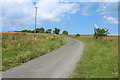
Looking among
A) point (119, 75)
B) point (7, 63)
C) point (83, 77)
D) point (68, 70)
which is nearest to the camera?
point (83, 77)

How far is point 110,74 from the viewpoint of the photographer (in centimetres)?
1154

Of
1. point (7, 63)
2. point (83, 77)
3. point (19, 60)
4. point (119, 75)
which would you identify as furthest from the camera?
point (19, 60)

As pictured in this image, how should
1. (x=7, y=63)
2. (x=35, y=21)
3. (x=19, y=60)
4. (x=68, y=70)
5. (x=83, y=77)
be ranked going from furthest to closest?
(x=35, y=21), (x=19, y=60), (x=7, y=63), (x=68, y=70), (x=83, y=77)

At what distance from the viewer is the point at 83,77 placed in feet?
34.6

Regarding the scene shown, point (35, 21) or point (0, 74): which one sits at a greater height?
point (35, 21)

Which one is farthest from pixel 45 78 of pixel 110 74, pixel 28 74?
pixel 110 74

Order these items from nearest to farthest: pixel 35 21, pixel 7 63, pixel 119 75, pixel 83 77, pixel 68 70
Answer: pixel 83 77 → pixel 119 75 → pixel 68 70 → pixel 7 63 → pixel 35 21

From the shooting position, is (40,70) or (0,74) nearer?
(0,74)

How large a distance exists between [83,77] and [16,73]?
401 cm

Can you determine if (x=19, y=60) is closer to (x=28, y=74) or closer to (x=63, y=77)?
(x=28, y=74)

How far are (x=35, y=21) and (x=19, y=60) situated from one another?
27.1 m

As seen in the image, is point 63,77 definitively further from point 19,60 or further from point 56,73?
point 19,60

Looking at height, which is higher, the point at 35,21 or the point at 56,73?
the point at 35,21

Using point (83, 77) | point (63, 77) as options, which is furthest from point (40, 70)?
point (83, 77)
